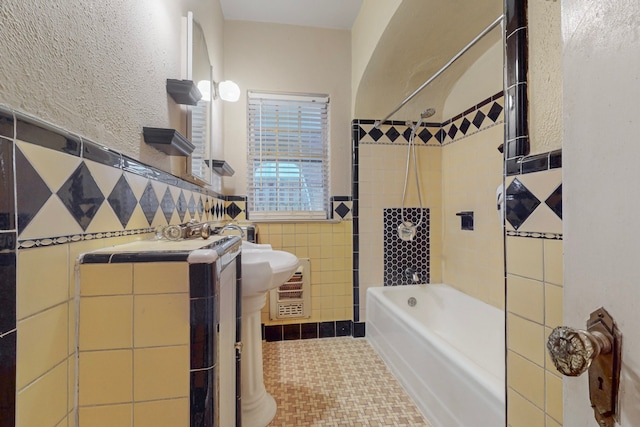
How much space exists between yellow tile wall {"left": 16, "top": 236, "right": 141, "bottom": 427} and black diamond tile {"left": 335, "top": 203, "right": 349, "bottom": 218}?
1.86 meters

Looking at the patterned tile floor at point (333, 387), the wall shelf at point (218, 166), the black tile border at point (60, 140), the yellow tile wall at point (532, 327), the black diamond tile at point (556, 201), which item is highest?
the wall shelf at point (218, 166)

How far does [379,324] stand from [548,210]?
5.09ft

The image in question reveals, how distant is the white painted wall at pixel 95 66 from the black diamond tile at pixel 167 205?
0.11 metres

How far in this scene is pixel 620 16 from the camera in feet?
0.99

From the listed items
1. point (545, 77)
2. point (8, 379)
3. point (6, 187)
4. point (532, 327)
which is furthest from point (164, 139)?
point (532, 327)

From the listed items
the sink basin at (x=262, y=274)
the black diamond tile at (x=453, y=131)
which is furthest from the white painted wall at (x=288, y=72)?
the sink basin at (x=262, y=274)

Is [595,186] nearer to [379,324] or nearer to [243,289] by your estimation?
[243,289]

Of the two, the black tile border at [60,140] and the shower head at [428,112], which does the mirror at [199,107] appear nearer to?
the black tile border at [60,140]

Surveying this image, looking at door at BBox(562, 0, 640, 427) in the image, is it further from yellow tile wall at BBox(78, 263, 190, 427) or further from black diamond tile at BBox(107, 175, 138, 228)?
black diamond tile at BBox(107, 175, 138, 228)

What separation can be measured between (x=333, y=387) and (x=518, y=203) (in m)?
1.40

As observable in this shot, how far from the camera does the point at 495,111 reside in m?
1.84

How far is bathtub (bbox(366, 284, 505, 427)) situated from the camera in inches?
42.9

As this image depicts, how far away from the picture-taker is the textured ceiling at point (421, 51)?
5.25 feet

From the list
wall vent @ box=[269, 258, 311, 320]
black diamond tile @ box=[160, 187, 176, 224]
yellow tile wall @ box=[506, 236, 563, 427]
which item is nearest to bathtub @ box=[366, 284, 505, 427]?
yellow tile wall @ box=[506, 236, 563, 427]
